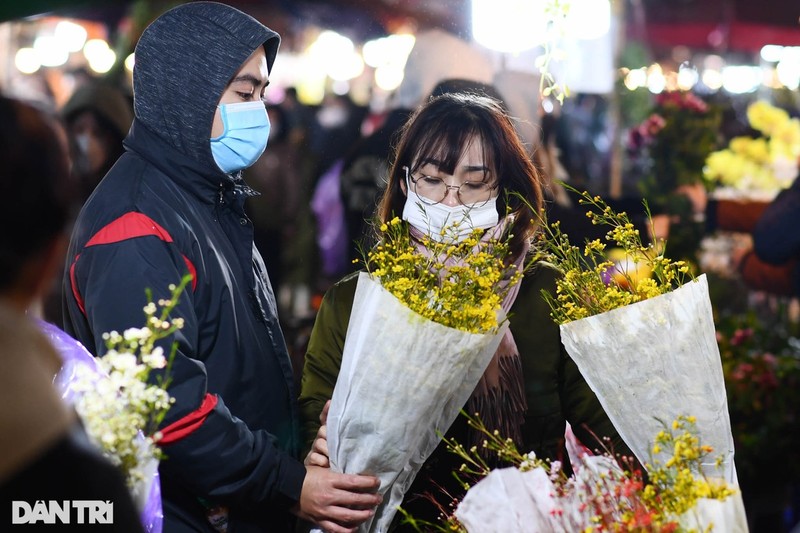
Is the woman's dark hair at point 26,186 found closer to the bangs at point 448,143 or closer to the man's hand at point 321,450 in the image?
the man's hand at point 321,450

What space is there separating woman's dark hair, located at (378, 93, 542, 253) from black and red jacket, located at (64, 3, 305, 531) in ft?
1.41

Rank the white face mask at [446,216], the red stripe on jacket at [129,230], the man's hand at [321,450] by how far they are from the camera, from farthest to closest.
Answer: the white face mask at [446,216], the man's hand at [321,450], the red stripe on jacket at [129,230]

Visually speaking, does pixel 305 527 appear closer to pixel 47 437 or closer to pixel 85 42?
pixel 47 437

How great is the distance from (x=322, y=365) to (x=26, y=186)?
46.6 inches

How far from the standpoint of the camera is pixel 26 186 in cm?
122

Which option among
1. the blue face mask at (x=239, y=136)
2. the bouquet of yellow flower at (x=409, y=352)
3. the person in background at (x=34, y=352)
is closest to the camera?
the person in background at (x=34, y=352)

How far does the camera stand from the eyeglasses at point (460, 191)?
2328 mm

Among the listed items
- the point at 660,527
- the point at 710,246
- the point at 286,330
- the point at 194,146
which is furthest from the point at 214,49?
the point at 710,246

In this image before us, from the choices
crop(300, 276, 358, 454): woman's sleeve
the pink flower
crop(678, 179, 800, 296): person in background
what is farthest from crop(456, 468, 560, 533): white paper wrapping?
the pink flower

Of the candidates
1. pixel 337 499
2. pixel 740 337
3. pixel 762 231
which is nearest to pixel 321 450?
pixel 337 499

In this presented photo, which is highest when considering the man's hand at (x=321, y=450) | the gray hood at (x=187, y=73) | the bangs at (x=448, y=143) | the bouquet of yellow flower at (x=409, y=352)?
the gray hood at (x=187, y=73)

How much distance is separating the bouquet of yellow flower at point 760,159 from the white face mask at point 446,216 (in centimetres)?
255

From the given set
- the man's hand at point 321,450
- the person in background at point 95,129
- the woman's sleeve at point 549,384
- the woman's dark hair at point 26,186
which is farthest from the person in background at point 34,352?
the person in background at point 95,129

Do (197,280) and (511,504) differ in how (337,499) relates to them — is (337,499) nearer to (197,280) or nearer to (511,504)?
(511,504)
